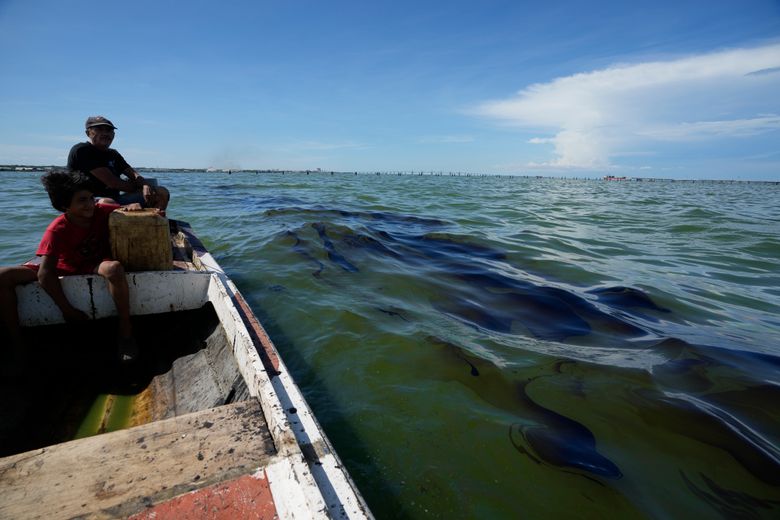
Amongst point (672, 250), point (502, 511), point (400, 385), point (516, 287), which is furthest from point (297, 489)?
point (672, 250)

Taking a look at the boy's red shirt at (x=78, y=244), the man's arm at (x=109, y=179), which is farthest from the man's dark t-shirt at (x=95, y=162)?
the boy's red shirt at (x=78, y=244)

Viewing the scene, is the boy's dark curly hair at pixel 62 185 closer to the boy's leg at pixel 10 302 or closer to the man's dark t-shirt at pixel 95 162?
the boy's leg at pixel 10 302

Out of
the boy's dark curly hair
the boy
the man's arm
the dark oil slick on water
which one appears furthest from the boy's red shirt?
the dark oil slick on water

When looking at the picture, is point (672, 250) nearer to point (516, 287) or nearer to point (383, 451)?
point (516, 287)

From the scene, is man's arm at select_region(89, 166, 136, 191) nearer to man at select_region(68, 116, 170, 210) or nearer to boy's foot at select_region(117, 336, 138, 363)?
man at select_region(68, 116, 170, 210)

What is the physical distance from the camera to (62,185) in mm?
2873

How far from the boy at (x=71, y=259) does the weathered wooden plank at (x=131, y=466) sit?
168cm

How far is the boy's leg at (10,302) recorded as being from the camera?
2754 mm

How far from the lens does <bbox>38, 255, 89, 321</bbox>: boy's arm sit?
2.85 m

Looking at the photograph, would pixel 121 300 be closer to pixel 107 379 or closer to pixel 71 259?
pixel 71 259

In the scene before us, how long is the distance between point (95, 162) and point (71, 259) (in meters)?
1.99

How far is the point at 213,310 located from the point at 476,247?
6.42 metres

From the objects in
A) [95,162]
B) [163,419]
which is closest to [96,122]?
[95,162]

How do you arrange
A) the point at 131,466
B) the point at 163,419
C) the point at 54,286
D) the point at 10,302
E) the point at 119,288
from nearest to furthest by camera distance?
the point at 131,466
the point at 163,419
the point at 10,302
the point at 54,286
the point at 119,288
